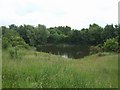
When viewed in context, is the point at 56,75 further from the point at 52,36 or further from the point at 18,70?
the point at 52,36

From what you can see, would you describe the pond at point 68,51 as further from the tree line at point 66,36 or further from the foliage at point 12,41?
the tree line at point 66,36

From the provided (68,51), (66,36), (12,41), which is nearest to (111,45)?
(12,41)

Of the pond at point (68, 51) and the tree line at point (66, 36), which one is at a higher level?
the tree line at point (66, 36)

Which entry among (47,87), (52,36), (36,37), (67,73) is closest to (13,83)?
(47,87)

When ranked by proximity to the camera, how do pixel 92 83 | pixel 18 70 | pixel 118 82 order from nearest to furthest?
1. pixel 92 83
2. pixel 18 70
3. pixel 118 82

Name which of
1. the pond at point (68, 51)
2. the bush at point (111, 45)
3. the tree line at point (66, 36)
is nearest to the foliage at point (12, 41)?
the pond at point (68, 51)

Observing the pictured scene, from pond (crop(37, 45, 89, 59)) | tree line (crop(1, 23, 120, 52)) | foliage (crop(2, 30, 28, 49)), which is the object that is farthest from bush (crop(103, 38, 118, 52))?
tree line (crop(1, 23, 120, 52))

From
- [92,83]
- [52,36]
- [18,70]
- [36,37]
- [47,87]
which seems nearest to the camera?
[47,87]

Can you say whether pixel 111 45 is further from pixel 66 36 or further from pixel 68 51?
pixel 66 36

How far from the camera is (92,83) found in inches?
230

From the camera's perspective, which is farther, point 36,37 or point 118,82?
point 36,37

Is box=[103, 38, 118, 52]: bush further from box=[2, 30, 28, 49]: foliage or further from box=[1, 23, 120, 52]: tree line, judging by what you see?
box=[1, 23, 120, 52]: tree line

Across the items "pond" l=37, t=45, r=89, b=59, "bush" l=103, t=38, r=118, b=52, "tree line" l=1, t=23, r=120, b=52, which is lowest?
"pond" l=37, t=45, r=89, b=59

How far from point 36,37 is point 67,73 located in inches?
1882
